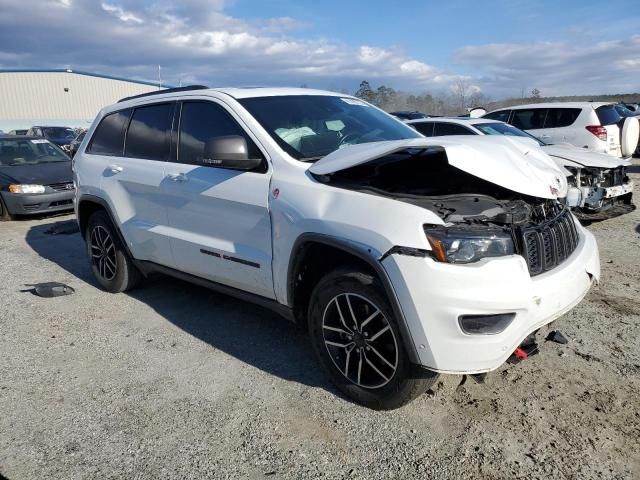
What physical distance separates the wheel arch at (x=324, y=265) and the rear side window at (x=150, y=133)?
1.73 metres

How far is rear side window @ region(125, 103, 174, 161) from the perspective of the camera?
14.0 ft

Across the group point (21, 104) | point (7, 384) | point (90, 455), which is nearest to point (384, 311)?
point (90, 455)

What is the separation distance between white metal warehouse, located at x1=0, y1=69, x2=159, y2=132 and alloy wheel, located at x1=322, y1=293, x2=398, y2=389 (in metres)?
43.1

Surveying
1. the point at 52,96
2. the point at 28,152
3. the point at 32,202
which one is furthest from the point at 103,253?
the point at 52,96

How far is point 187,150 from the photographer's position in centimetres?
404

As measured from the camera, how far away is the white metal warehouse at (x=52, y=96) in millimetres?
41062

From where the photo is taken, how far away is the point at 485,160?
2822 mm

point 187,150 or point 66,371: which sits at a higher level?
point 187,150

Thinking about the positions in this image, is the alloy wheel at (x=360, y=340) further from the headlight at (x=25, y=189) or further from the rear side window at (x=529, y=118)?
the rear side window at (x=529, y=118)

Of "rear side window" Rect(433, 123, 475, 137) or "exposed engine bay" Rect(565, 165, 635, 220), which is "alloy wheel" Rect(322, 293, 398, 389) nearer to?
"exposed engine bay" Rect(565, 165, 635, 220)

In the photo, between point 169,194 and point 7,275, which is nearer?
point 169,194

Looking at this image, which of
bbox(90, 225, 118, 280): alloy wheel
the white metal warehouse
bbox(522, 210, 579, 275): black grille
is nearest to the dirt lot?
bbox(90, 225, 118, 280): alloy wheel

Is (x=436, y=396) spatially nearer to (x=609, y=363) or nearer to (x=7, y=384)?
(x=609, y=363)

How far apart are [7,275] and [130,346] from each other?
3022mm
